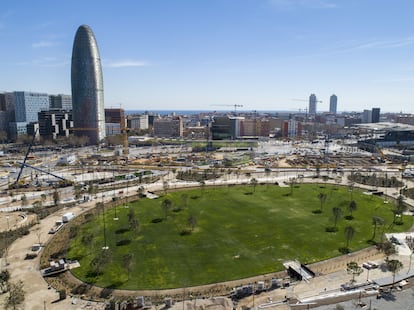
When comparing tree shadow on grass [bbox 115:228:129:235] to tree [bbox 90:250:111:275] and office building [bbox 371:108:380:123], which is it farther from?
office building [bbox 371:108:380:123]

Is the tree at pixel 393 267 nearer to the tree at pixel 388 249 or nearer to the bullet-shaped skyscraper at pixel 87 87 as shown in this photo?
the tree at pixel 388 249

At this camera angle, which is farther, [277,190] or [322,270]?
[277,190]

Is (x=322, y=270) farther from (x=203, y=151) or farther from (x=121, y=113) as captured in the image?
(x=121, y=113)

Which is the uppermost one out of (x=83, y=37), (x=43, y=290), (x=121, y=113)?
(x=83, y=37)

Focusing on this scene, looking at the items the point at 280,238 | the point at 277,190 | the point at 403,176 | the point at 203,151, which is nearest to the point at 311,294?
the point at 280,238

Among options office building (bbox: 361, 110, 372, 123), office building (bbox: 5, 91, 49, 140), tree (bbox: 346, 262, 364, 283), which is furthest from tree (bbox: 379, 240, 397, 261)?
office building (bbox: 361, 110, 372, 123)

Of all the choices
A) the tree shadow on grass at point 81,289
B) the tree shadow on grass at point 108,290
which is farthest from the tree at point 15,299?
the tree shadow on grass at point 108,290

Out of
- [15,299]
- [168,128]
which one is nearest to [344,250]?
[15,299]
